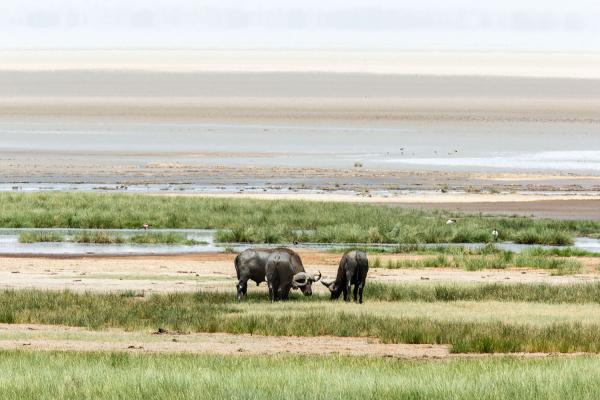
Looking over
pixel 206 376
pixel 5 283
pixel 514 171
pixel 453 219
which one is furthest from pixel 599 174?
pixel 206 376

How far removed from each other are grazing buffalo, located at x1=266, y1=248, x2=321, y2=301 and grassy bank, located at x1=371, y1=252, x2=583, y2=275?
28.9 feet

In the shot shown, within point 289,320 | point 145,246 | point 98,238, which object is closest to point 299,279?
point 289,320

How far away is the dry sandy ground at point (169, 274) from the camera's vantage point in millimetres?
30922

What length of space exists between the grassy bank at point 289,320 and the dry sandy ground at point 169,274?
308 cm

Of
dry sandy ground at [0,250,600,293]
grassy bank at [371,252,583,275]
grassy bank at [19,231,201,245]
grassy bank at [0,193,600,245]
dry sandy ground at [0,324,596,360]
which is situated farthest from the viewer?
grassy bank at [0,193,600,245]

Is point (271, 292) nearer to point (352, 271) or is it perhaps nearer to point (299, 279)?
point (299, 279)

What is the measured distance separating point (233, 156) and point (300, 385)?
8030cm

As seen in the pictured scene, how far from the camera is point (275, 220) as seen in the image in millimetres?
48719

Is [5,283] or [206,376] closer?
[206,376]

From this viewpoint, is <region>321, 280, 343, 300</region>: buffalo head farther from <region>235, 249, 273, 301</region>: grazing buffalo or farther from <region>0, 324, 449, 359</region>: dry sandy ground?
<region>0, 324, 449, 359</region>: dry sandy ground

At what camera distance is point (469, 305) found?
1051 inches

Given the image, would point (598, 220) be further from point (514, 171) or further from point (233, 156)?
point (233, 156)

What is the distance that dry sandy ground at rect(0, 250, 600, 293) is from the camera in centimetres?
3092

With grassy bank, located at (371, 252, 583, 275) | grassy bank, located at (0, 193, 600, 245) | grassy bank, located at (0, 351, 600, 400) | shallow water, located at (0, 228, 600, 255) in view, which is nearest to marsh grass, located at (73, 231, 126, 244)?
shallow water, located at (0, 228, 600, 255)
